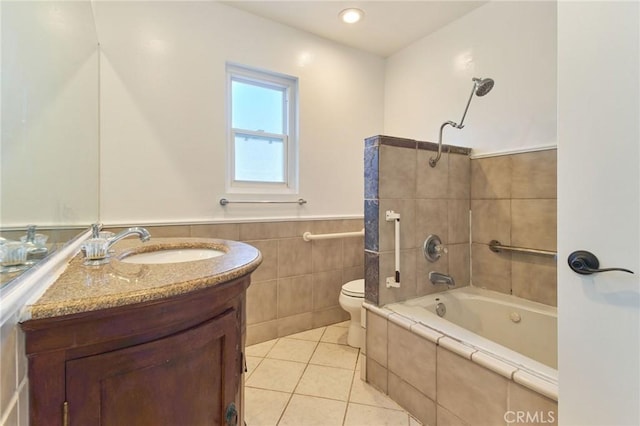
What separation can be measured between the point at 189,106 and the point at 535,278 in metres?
2.59

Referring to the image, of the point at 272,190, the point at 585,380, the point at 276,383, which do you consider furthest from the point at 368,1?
the point at 276,383

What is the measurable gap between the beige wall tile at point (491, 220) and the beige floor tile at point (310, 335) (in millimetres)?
1453

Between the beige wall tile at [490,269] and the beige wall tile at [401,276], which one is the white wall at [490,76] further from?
the beige wall tile at [401,276]

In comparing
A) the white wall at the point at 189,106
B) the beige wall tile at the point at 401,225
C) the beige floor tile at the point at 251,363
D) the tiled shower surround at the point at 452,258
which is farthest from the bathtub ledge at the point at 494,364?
the white wall at the point at 189,106

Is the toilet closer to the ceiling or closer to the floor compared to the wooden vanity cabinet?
closer to the floor

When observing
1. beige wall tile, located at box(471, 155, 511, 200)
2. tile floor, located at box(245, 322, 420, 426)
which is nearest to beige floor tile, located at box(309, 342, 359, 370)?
tile floor, located at box(245, 322, 420, 426)

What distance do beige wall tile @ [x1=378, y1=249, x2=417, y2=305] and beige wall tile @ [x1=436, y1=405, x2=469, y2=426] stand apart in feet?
1.93

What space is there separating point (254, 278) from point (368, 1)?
222 centimetres

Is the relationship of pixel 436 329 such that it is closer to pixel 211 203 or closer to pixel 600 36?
pixel 600 36

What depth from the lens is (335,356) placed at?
6.89 ft

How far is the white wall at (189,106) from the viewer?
5.87 feet

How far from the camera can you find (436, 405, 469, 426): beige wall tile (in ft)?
4.30

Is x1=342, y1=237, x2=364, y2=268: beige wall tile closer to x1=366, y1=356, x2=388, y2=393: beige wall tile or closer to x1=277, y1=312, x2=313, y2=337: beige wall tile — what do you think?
x1=277, y1=312, x2=313, y2=337: beige wall tile

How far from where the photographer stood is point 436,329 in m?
1.46
